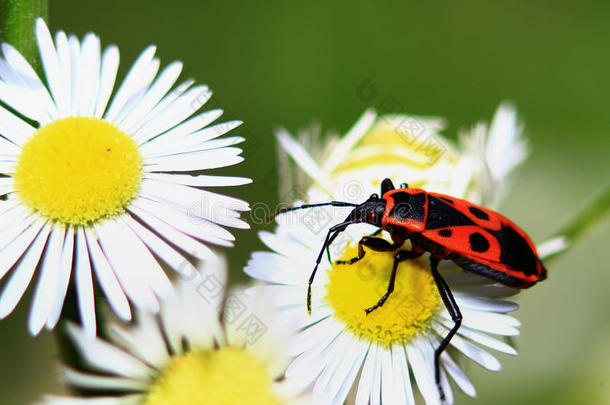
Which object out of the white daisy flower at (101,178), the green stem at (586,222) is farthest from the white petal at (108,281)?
the green stem at (586,222)

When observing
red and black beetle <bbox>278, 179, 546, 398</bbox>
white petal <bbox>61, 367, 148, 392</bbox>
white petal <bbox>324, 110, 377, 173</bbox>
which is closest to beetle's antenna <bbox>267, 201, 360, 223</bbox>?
red and black beetle <bbox>278, 179, 546, 398</bbox>

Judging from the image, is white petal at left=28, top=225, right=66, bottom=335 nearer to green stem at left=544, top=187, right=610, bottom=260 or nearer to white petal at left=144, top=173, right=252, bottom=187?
white petal at left=144, top=173, right=252, bottom=187

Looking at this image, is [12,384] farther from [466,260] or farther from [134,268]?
[466,260]

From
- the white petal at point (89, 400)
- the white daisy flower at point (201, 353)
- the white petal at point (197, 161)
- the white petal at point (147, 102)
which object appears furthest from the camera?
the white petal at point (147, 102)

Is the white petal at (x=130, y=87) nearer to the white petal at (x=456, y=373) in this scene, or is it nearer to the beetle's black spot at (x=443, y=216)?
the beetle's black spot at (x=443, y=216)

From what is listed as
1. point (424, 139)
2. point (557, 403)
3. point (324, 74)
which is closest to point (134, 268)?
point (424, 139)

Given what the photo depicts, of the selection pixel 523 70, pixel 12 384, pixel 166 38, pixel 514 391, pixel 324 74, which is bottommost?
pixel 12 384

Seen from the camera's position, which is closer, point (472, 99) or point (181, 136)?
point (181, 136)
